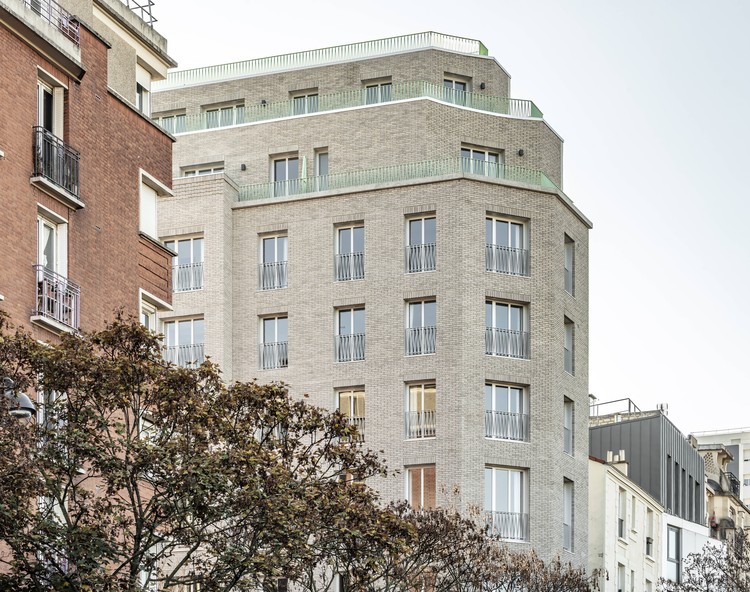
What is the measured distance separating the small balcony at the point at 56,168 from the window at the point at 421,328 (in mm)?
28043

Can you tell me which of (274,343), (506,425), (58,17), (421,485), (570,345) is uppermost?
(58,17)

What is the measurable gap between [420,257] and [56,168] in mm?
29408

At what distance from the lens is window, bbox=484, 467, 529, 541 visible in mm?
63125

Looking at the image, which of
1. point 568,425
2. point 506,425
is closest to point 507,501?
point 506,425

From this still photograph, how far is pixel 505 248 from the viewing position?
6588 cm

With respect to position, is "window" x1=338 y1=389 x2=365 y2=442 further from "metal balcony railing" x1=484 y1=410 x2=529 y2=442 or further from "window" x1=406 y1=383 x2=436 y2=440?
"metal balcony railing" x1=484 y1=410 x2=529 y2=442

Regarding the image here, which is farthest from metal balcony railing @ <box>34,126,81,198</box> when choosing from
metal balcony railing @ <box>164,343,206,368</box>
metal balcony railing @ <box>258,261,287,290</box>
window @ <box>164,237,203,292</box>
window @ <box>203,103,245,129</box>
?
window @ <box>203,103,245,129</box>

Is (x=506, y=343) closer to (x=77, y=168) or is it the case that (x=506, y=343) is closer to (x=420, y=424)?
(x=420, y=424)

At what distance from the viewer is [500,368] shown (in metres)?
64.6

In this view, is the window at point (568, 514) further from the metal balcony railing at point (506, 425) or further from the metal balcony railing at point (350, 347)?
the metal balcony railing at point (350, 347)

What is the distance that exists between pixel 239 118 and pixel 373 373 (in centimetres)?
1372

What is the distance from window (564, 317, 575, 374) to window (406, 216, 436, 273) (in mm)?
6383

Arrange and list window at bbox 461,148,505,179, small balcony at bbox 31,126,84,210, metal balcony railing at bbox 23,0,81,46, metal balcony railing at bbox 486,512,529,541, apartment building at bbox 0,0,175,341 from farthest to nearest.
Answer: window at bbox 461,148,505,179
metal balcony railing at bbox 486,512,529,541
metal balcony railing at bbox 23,0,81,46
small balcony at bbox 31,126,84,210
apartment building at bbox 0,0,175,341

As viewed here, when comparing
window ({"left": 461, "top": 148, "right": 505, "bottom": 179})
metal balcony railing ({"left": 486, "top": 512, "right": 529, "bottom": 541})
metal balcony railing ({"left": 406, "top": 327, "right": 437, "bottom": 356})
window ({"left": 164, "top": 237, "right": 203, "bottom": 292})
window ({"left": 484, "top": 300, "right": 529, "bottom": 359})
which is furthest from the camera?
window ({"left": 461, "top": 148, "right": 505, "bottom": 179})
